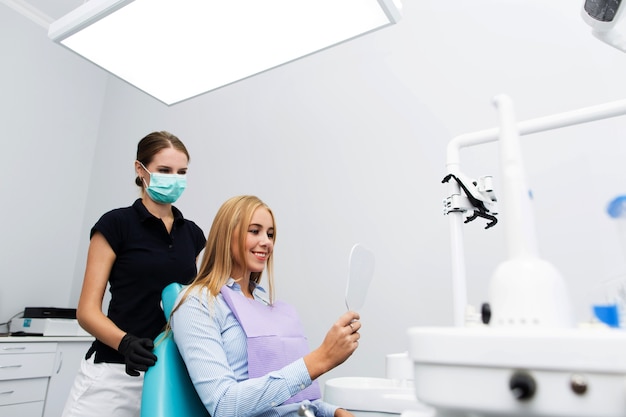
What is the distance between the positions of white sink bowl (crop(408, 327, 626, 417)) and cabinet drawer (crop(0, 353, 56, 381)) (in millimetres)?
2380

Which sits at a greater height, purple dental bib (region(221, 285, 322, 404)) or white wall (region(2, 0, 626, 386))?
white wall (region(2, 0, 626, 386))

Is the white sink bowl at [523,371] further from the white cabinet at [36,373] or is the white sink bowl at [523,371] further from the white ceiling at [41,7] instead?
the white ceiling at [41,7]

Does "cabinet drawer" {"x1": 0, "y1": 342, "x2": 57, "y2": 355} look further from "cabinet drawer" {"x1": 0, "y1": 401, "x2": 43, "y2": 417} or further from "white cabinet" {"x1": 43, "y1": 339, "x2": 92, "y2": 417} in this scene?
"cabinet drawer" {"x1": 0, "y1": 401, "x2": 43, "y2": 417}

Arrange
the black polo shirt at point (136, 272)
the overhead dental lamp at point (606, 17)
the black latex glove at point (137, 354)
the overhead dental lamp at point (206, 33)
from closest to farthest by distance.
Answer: the overhead dental lamp at point (606, 17), the black latex glove at point (137, 354), the overhead dental lamp at point (206, 33), the black polo shirt at point (136, 272)

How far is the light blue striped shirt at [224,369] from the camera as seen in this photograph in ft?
2.88

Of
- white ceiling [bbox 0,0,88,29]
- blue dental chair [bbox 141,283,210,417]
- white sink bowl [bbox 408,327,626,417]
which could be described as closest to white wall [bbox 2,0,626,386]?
blue dental chair [bbox 141,283,210,417]

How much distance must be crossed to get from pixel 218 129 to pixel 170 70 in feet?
3.46

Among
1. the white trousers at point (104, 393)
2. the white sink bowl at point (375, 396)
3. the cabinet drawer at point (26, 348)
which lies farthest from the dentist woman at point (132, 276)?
the cabinet drawer at point (26, 348)

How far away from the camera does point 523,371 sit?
32 cm

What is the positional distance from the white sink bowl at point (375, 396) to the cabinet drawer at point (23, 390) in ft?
6.07

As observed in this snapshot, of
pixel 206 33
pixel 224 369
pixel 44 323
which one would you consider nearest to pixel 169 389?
pixel 224 369

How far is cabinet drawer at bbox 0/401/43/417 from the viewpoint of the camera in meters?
2.05

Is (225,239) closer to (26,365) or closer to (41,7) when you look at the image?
(26,365)

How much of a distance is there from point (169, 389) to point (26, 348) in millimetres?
1717
